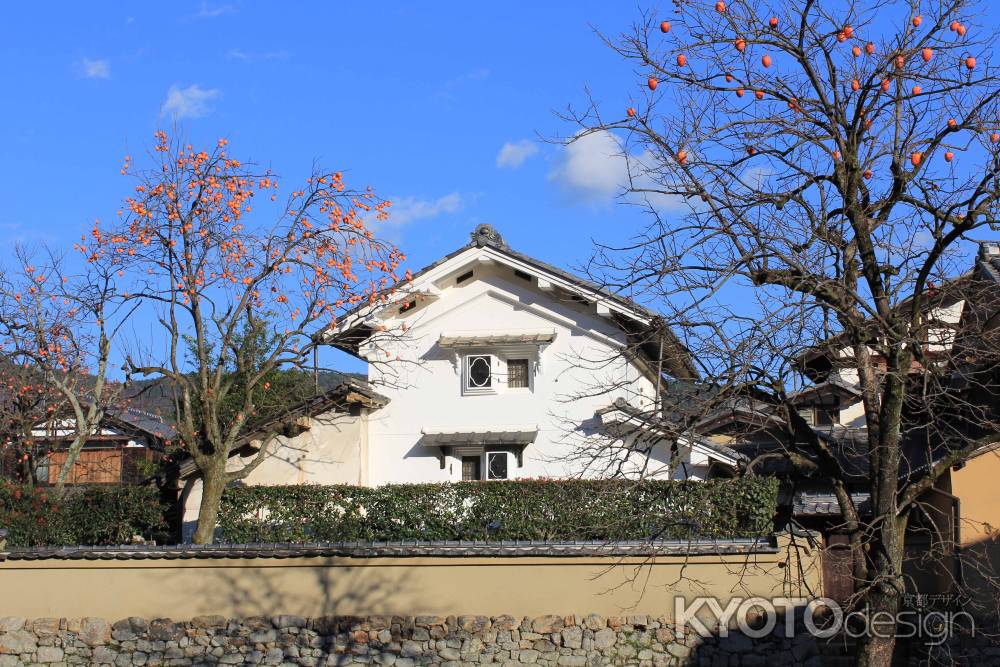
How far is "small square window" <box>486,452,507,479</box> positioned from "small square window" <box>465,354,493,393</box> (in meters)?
1.35

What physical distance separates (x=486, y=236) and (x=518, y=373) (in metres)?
2.97

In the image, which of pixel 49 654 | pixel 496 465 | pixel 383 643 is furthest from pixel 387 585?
pixel 496 465

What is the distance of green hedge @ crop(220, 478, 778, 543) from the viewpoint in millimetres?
16578

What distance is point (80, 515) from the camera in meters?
18.8

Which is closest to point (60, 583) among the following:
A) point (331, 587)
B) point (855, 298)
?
point (331, 587)

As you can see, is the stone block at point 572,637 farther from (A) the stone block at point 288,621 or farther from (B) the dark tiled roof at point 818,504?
(B) the dark tiled roof at point 818,504

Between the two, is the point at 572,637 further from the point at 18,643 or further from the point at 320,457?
the point at 320,457

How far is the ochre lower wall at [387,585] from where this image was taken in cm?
1470

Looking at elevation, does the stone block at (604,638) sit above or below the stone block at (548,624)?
below

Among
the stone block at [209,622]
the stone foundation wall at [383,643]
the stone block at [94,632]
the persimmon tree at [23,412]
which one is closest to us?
the stone foundation wall at [383,643]

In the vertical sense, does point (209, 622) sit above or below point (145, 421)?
below

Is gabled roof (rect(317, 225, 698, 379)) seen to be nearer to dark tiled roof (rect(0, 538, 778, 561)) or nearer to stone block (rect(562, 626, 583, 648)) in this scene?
dark tiled roof (rect(0, 538, 778, 561))

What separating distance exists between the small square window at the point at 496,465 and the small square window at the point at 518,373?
1457mm

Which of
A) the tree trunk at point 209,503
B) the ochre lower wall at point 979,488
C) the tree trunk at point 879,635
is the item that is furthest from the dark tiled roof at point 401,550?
the tree trunk at point 879,635
